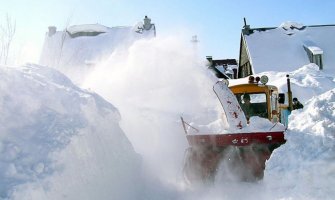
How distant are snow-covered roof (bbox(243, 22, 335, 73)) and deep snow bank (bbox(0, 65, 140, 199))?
2223cm

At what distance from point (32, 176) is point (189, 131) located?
4.49 meters

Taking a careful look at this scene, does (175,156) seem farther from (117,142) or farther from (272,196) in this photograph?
(272,196)

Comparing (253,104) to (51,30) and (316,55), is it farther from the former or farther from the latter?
(51,30)

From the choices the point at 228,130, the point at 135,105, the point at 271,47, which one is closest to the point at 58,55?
the point at 271,47

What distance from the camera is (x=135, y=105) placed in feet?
40.6

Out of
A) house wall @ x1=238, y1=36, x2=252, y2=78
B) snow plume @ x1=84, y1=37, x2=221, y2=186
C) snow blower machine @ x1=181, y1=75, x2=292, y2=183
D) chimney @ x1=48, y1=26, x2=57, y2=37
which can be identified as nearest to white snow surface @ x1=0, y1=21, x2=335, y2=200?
snow blower machine @ x1=181, y1=75, x2=292, y2=183

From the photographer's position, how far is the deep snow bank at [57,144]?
437 cm

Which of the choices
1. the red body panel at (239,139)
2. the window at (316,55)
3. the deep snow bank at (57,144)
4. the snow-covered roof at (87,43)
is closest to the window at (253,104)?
the red body panel at (239,139)

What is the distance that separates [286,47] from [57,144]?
27.1 meters

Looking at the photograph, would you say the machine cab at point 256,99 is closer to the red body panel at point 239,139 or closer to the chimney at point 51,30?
the red body panel at point 239,139

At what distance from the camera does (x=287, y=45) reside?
97.5ft

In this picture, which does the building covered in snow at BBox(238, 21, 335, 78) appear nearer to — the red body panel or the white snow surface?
the white snow surface

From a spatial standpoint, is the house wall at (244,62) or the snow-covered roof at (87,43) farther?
the house wall at (244,62)

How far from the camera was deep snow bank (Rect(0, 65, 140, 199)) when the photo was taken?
4.37m
